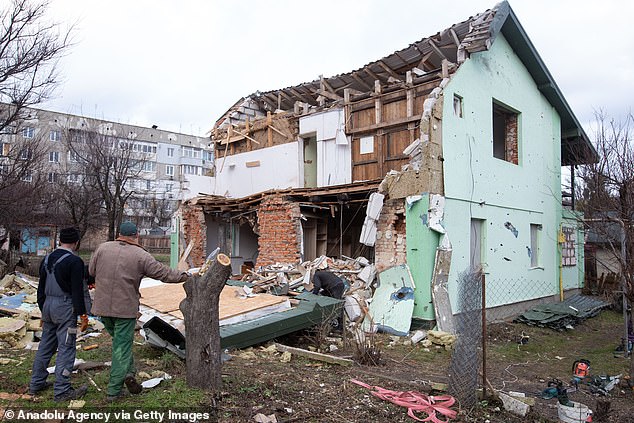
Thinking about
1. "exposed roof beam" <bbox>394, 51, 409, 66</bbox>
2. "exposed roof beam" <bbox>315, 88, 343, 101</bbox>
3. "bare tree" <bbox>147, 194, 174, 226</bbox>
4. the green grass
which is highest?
"exposed roof beam" <bbox>394, 51, 409, 66</bbox>

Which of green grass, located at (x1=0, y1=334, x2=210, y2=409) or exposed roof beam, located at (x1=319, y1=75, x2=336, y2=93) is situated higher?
exposed roof beam, located at (x1=319, y1=75, x2=336, y2=93)

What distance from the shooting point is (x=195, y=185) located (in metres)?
15.6

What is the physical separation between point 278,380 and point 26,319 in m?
5.09

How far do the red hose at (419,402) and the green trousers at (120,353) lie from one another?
265 cm

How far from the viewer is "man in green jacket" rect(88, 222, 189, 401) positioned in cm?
434

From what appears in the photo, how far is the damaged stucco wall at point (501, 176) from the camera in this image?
10406 millimetres

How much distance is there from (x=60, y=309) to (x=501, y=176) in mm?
10737

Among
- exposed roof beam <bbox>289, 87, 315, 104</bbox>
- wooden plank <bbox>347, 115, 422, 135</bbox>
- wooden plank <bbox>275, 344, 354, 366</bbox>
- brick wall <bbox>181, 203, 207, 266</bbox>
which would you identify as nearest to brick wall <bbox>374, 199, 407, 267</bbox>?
wooden plank <bbox>347, 115, 422, 135</bbox>

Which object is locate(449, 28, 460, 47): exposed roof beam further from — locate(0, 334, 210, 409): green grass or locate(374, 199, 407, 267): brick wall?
locate(0, 334, 210, 409): green grass

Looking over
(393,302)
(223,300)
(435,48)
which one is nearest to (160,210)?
(435,48)

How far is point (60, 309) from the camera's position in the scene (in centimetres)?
443

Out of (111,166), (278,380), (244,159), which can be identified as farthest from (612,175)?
(111,166)

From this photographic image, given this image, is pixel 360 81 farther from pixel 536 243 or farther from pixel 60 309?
pixel 60 309

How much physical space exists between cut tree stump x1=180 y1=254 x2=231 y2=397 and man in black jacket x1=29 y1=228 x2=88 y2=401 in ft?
3.43
